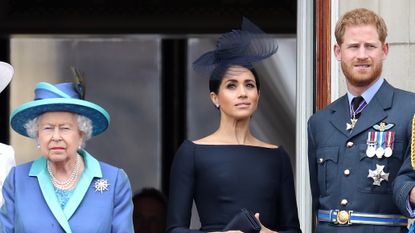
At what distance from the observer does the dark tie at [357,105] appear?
6273 mm

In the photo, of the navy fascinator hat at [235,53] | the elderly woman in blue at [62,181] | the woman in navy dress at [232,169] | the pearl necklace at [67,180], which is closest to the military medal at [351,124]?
the woman in navy dress at [232,169]

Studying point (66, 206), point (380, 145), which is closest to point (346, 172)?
point (380, 145)

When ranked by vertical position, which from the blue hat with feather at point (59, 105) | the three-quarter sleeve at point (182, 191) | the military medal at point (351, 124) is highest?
the blue hat with feather at point (59, 105)

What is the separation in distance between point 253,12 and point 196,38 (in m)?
0.62

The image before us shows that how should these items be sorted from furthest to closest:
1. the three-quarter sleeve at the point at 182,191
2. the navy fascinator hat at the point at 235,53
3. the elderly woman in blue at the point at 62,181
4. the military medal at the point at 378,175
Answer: the navy fascinator hat at the point at 235,53, the three-quarter sleeve at the point at 182,191, the elderly woman in blue at the point at 62,181, the military medal at the point at 378,175

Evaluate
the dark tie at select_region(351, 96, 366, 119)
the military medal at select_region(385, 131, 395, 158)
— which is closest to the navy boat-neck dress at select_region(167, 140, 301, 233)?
the dark tie at select_region(351, 96, 366, 119)

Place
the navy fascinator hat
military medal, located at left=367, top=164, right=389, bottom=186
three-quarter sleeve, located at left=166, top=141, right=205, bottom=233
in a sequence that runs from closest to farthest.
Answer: military medal, located at left=367, top=164, right=389, bottom=186
three-quarter sleeve, located at left=166, top=141, right=205, bottom=233
the navy fascinator hat

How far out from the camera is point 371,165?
6.15 metres

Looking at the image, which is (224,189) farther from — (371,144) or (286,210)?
(371,144)

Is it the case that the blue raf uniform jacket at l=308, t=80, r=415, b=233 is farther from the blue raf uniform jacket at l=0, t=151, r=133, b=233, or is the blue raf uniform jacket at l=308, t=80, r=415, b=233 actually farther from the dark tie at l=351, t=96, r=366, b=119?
the blue raf uniform jacket at l=0, t=151, r=133, b=233

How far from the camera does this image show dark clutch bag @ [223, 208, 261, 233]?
6227 millimetres

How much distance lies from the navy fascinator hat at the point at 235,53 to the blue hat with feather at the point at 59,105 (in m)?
0.54

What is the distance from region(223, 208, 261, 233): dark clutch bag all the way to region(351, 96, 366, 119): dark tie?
0.62 m

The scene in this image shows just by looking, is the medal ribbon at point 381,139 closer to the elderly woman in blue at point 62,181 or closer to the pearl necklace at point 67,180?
the elderly woman in blue at point 62,181
